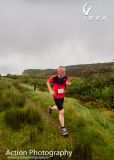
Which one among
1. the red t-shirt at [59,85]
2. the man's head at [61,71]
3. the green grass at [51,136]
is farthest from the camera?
the red t-shirt at [59,85]

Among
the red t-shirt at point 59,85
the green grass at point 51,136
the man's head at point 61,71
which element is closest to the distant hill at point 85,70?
the green grass at point 51,136

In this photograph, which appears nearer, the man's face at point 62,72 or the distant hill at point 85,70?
the man's face at point 62,72

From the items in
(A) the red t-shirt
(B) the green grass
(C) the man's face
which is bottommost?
(B) the green grass

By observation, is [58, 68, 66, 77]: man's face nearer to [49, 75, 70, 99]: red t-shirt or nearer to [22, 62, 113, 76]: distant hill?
[49, 75, 70, 99]: red t-shirt

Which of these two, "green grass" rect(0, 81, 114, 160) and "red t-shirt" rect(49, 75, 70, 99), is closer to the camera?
"green grass" rect(0, 81, 114, 160)

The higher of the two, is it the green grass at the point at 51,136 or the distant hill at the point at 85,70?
the distant hill at the point at 85,70

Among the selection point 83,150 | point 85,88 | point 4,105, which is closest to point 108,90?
point 85,88

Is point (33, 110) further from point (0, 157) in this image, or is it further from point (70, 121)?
point (0, 157)

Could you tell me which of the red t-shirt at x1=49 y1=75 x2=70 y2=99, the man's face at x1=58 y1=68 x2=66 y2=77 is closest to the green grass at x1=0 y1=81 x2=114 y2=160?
the red t-shirt at x1=49 y1=75 x2=70 y2=99

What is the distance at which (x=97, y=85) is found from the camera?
137ft

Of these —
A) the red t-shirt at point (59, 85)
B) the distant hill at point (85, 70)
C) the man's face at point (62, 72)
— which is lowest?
the red t-shirt at point (59, 85)

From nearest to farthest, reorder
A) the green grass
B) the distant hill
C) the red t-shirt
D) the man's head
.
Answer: the green grass → the man's head → the red t-shirt → the distant hill

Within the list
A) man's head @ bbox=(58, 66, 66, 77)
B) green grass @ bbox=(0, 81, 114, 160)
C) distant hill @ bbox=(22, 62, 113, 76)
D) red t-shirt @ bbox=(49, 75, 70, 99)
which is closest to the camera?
green grass @ bbox=(0, 81, 114, 160)

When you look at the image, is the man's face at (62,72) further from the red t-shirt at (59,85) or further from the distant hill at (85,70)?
the distant hill at (85,70)
